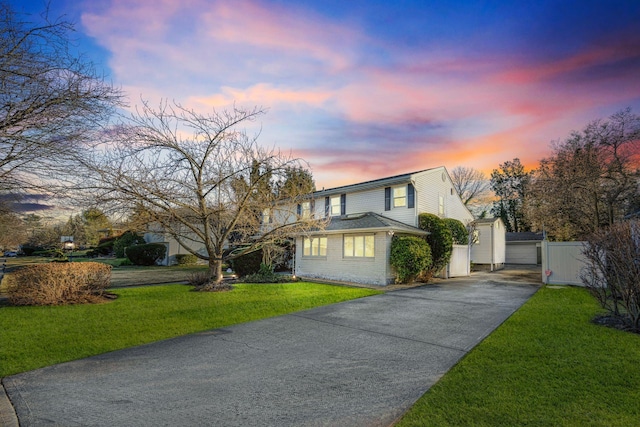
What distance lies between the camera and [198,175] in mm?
11805

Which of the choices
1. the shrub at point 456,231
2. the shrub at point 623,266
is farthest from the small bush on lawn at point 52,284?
the shrub at point 456,231

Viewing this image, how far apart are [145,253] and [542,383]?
28.9m

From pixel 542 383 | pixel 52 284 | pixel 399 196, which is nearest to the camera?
pixel 542 383

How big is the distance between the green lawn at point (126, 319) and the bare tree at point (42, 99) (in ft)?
9.47

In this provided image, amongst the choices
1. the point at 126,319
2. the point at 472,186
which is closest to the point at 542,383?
the point at 126,319

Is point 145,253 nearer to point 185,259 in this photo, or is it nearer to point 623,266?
point 185,259

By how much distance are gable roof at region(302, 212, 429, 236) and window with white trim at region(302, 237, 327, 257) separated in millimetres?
1147

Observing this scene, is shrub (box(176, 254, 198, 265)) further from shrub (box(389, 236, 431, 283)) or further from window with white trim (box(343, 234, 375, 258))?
shrub (box(389, 236, 431, 283))

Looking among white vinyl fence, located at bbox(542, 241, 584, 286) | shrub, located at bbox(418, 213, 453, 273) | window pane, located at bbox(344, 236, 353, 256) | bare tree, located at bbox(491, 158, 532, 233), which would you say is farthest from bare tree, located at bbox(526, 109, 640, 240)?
bare tree, located at bbox(491, 158, 532, 233)

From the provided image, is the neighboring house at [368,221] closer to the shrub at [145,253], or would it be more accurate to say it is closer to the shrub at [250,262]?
the shrub at [250,262]

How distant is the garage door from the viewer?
1247 inches

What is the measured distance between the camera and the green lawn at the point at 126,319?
5.23m

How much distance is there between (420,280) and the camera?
16172 mm

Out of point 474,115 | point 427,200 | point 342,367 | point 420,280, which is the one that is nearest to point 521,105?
point 474,115
